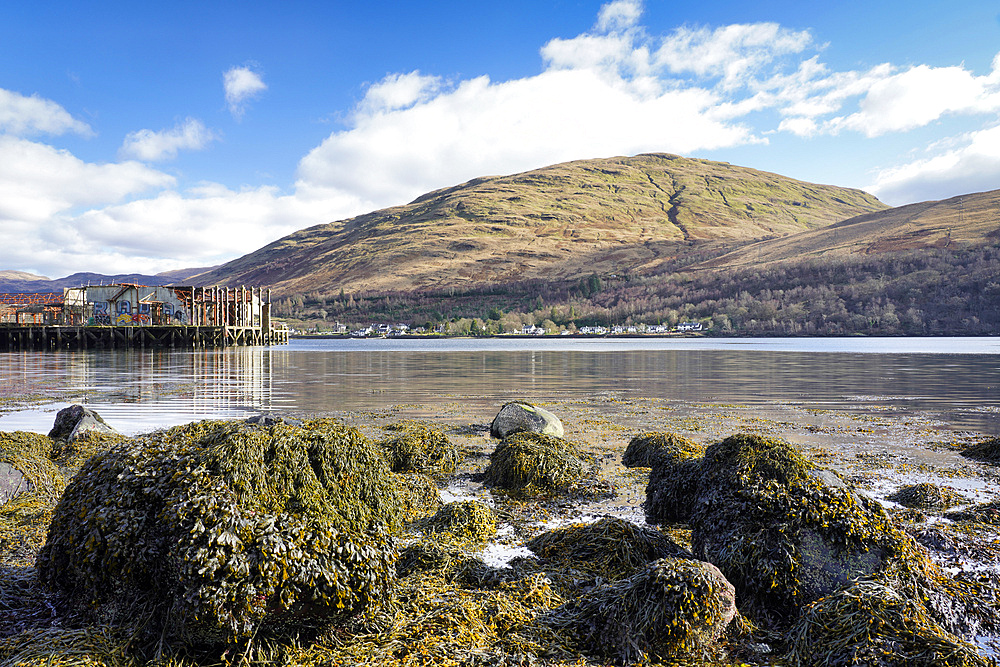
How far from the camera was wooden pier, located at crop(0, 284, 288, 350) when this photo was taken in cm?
6731

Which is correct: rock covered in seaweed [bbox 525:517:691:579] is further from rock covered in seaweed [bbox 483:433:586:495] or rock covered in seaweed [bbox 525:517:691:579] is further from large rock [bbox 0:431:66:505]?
large rock [bbox 0:431:66:505]

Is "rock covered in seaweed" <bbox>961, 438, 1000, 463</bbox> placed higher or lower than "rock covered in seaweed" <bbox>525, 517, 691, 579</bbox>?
lower

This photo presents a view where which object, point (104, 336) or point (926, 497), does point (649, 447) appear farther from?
point (104, 336)

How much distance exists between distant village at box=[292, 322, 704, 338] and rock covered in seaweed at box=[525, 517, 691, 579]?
481ft

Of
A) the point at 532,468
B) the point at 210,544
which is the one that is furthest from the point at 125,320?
the point at 210,544

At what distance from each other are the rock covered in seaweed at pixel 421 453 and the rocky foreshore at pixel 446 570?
2.77 meters

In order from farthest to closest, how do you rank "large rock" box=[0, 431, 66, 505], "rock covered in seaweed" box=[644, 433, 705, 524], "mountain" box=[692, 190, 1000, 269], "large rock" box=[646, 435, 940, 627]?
"mountain" box=[692, 190, 1000, 269] → "large rock" box=[0, 431, 66, 505] → "rock covered in seaweed" box=[644, 433, 705, 524] → "large rock" box=[646, 435, 940, 627]

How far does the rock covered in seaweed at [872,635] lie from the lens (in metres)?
3.40

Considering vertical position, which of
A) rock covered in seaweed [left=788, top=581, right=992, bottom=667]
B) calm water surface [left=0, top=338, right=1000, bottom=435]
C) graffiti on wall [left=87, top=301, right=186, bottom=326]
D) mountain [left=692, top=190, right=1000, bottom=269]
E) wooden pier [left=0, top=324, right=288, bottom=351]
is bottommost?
calm water surface [left=0, top=338, right=1000, bottom=435]

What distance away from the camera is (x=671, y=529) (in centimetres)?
652

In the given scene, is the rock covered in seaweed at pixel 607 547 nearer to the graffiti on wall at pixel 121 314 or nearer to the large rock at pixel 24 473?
the large rock at pixel 24 473

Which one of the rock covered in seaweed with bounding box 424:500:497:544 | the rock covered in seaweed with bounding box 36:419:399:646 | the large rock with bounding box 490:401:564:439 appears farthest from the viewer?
the large rock with bounding box 490:401:564:439

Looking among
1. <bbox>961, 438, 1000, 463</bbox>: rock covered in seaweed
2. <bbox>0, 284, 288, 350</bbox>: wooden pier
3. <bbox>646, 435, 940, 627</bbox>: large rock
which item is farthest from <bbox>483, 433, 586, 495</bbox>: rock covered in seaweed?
<bbox>0, 284, 288, 350</bbox>: wooden pier

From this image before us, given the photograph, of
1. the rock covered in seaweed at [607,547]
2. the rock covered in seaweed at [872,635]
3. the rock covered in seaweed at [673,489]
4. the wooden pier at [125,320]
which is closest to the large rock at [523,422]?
the rock covered in seaweed at [673,489]
